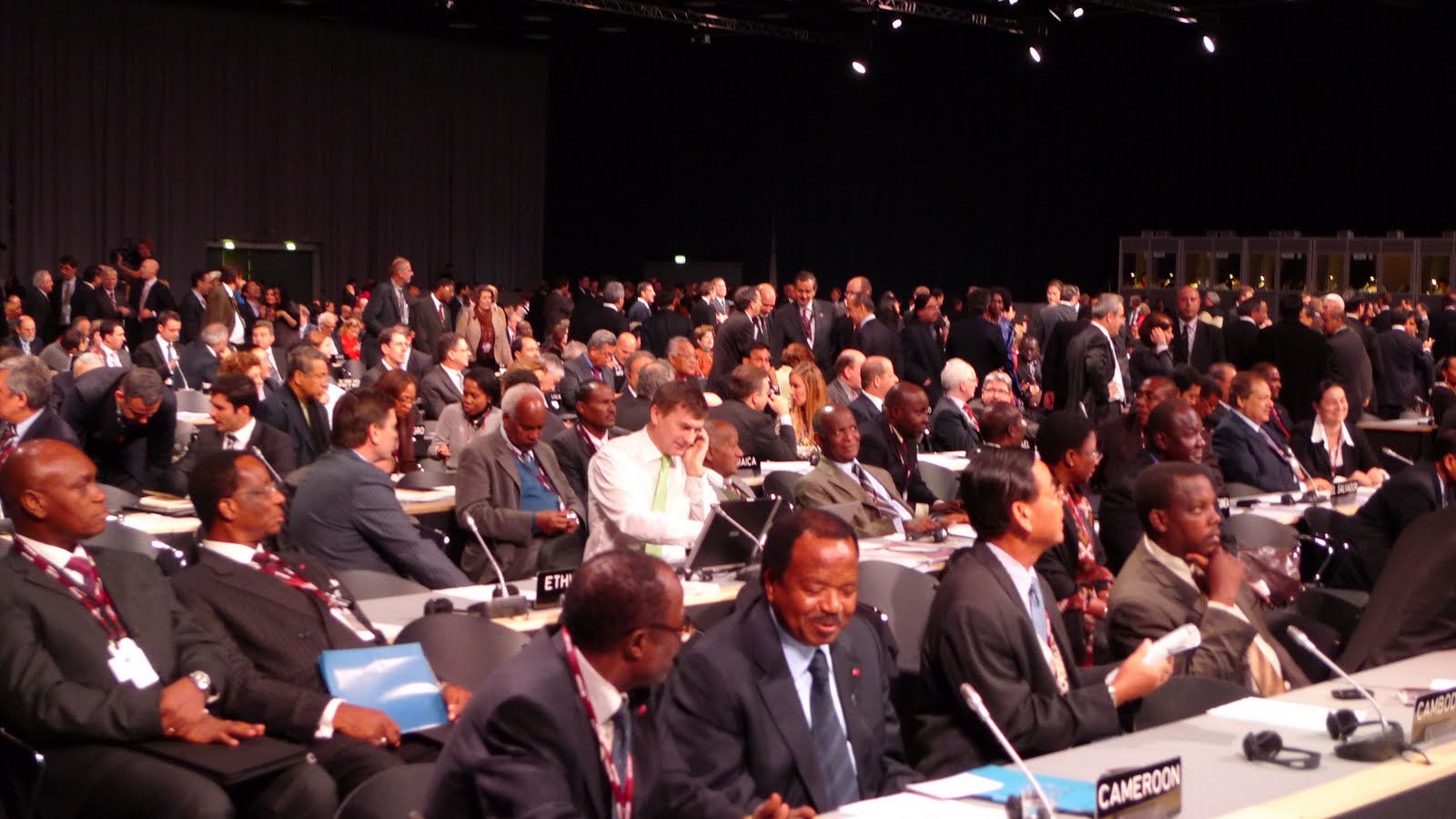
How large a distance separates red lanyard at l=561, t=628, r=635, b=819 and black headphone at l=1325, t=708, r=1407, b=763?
1.52 meters

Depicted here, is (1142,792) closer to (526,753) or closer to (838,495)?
(526,753)

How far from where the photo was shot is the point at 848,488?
21.7ft

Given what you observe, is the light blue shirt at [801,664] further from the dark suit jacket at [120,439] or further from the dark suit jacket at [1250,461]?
the dark suit jacket at [1250,461]

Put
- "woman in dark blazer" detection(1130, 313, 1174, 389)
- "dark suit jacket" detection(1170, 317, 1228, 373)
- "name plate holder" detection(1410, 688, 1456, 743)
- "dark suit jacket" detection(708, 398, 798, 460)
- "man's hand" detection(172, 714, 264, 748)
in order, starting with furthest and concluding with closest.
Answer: "dark suit jacket" detection(1170, 317, 1228, 373) → "woman in dark blazer" detection(1130, 313, 1174, 389) → "dark suit jacket" detection(708, 398, 798, 460) → "man's hand" detection(172, 714, 264, 748) → "name plate holder" detection(1410, 688, 1456, 743)

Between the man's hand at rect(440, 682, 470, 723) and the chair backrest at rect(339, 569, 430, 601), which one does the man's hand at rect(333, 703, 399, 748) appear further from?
the chair backrest at rect(339, 569, 430, 601)

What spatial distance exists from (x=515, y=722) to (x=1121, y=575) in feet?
7.29

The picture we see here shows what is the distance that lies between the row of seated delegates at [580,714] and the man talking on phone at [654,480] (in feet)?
10.0

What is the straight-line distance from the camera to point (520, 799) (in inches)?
99.7

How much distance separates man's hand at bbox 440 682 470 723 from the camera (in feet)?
13.1

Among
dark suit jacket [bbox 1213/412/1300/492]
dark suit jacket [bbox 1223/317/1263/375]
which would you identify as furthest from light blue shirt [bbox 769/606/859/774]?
dark suit jacket [bbox 1223/317/1263/375]

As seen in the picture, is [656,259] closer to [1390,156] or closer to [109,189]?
[109,189]

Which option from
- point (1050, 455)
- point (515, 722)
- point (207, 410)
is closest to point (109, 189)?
point (207, 410)

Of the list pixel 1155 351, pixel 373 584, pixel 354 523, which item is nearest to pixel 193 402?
pixel 354 523

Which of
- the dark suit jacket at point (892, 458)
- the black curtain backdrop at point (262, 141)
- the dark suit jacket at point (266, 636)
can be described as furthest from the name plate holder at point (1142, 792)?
the black curtain backdrop at point (262, 141)
